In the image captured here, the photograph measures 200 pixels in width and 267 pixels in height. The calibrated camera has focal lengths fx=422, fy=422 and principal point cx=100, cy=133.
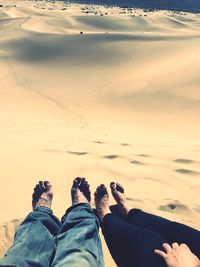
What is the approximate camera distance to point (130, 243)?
8.38 ft

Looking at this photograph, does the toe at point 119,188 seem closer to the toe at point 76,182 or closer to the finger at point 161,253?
the toe at point 76,182

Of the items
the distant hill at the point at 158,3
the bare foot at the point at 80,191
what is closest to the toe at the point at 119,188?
the bare foot at the point at 80,191

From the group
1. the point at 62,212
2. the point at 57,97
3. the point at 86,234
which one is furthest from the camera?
the point at 57,97

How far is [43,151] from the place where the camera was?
15.4 feet

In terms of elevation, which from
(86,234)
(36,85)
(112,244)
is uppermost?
(86,234)

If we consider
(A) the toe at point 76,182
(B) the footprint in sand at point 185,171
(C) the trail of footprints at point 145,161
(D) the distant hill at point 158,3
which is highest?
(A) the toe at point 76,182

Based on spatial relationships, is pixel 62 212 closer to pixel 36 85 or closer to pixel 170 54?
pixel 36 85

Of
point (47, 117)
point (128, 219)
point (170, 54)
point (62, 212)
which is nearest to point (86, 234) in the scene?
point (128, 219)

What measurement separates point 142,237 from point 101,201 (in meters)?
0.91

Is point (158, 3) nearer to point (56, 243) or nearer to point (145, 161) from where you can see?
point (145, 161)

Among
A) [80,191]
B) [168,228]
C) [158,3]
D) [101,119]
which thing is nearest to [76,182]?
[80,191]

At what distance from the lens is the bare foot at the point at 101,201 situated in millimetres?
3256

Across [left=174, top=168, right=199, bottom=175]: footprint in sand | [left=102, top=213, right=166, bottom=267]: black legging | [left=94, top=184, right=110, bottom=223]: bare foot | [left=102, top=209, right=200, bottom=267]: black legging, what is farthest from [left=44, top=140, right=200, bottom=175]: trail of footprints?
[left=102, top=213, right=166, bottom=267]: black legging

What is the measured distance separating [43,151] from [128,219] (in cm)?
190
